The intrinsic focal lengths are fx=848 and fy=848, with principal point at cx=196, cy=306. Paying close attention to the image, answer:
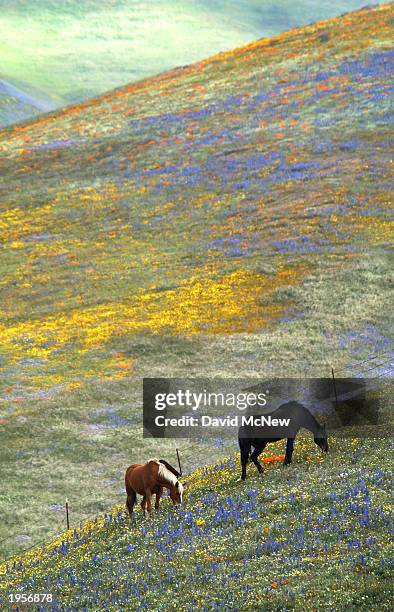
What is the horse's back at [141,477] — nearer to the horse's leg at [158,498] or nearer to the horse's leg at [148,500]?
the horse's leg at [148,500]

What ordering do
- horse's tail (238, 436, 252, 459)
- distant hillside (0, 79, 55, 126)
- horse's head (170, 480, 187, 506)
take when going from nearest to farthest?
horse's head (170, 480, 187, 506)
horse's tail (238, 436, 252, 459)
distant hillside (0, 79, 55, 126)

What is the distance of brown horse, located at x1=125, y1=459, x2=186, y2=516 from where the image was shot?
1978cm

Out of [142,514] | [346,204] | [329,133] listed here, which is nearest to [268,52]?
[329,133]

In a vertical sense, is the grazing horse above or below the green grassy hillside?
above

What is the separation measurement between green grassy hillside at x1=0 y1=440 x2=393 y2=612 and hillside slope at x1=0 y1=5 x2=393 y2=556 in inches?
361

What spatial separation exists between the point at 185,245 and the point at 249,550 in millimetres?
45781

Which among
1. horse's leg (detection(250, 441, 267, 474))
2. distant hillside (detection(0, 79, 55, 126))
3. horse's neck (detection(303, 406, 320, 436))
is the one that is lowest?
horse's leg (detection(250, 441, 267, 474))

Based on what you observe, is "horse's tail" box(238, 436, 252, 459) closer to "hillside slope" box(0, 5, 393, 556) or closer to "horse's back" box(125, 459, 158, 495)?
"horse's back" box(125, 459, 158, 495)

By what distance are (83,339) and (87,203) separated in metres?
29.9

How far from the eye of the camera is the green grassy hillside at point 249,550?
13945 mm

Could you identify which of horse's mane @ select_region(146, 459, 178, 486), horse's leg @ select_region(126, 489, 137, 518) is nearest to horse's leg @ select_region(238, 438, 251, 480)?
horse's mane @ select_region(146, 459, 178, 486)

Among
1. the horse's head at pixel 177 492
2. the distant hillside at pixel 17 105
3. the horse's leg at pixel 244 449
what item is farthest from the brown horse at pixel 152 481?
the distant hillside at pixel 17 105

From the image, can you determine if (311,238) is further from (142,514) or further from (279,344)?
(142,514)

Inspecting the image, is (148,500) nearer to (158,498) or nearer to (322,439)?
(158,498)
